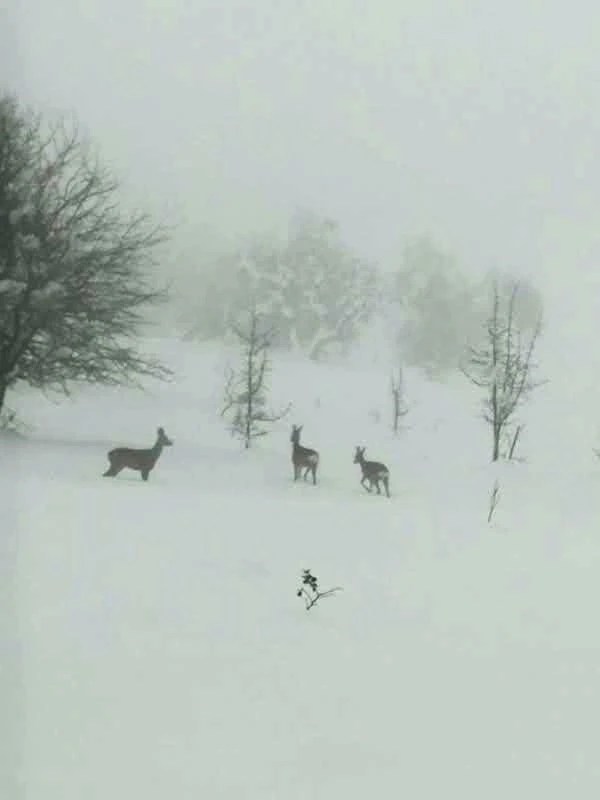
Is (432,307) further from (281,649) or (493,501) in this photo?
(281,649)

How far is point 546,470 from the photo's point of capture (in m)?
25.5

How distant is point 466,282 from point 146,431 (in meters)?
33.9

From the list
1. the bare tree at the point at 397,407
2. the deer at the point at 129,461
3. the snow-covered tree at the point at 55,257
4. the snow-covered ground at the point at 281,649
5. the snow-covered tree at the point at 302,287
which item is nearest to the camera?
the snow-covered ground at the point at 281,649

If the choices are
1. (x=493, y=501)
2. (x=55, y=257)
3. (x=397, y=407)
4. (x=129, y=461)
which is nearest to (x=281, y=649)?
(x=129, y=461)

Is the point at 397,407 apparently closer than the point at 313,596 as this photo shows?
No

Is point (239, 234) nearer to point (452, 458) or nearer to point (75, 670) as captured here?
point (452, 458)

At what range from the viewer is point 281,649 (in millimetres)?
6027

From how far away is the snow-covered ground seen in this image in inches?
177

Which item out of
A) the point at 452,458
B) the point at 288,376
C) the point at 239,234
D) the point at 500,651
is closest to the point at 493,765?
the point at 500,651

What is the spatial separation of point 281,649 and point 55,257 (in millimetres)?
13171

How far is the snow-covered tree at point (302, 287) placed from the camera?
155 feet

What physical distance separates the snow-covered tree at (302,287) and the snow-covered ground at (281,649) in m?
34.5

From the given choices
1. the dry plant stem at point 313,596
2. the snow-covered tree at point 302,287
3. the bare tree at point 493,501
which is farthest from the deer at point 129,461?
the snow-covered tree at point 302,287

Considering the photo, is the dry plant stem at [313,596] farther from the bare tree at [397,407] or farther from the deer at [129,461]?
the bare tree at [397,407]
